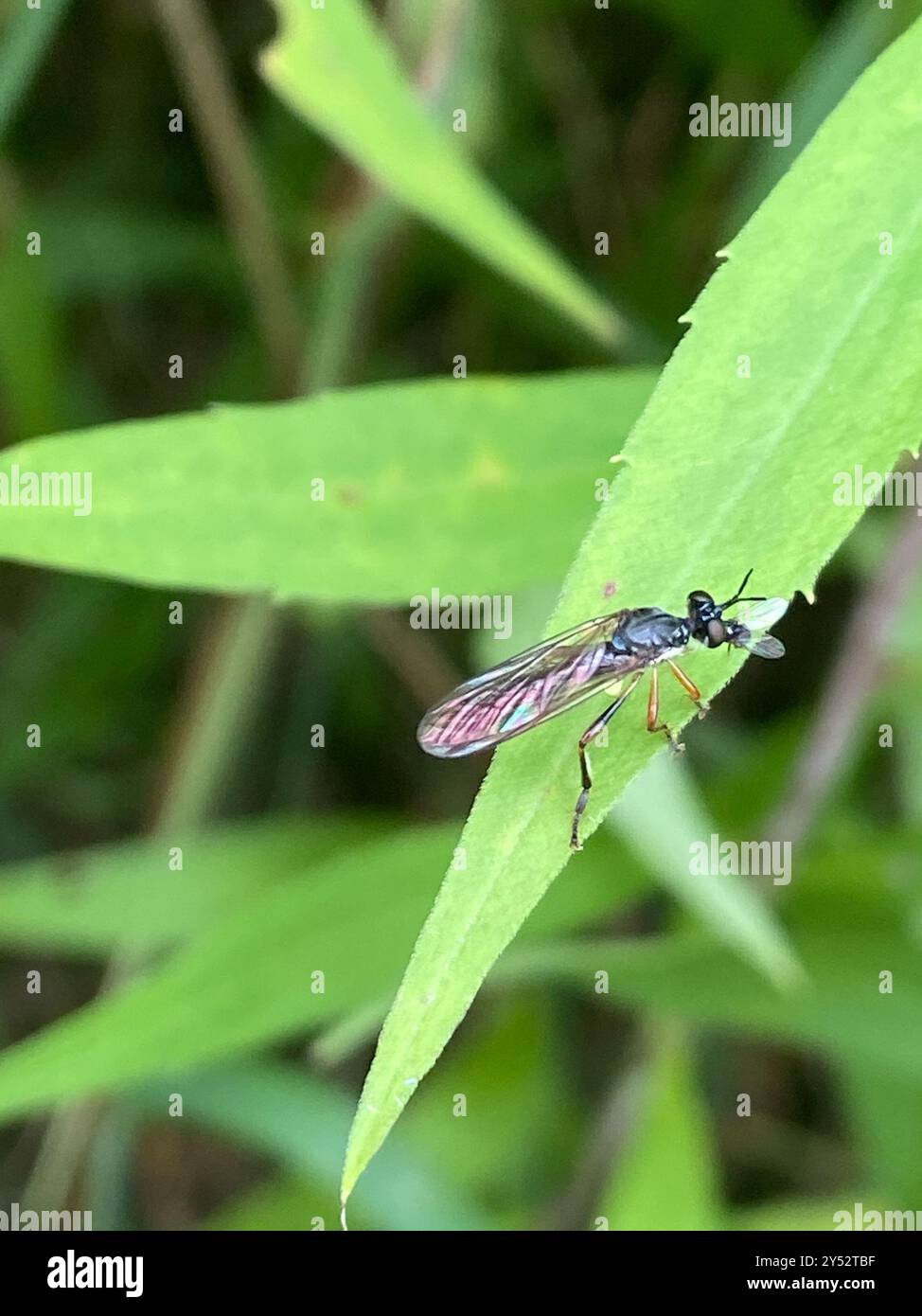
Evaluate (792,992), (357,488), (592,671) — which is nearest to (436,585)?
(357,488)

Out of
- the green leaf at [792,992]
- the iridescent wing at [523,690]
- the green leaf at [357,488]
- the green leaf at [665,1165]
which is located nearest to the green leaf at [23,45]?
the green leaf at [357,488]

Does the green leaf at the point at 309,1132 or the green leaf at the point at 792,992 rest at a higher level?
the green leaf at the point at 792,992

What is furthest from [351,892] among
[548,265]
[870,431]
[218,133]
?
[218,133]

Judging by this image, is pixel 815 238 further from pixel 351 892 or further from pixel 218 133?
pixel 218 133

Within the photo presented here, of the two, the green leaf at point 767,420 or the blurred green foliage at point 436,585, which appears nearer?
the green leaf at point 767,420

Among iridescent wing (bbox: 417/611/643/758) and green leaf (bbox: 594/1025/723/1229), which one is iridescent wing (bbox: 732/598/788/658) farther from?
green leaf (bbox: 594/1025/723/1229)

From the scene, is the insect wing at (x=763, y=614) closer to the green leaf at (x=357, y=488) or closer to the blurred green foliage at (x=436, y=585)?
the blurred green foliage at (x=436, y=585)

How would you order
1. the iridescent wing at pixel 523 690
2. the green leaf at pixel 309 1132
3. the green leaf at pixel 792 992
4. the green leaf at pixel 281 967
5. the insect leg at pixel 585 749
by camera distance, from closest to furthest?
the insect leg at pixel 585 749, the iridescent wing at pixel 523 690, the green leaf at pixel 281 967, the green leaf at pixel 792 992, the green leaf at pixel 309 1132

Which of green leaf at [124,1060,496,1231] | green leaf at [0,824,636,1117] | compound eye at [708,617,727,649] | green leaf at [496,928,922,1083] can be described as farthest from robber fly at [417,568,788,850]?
green leaf at [124,1060,496,1231]
